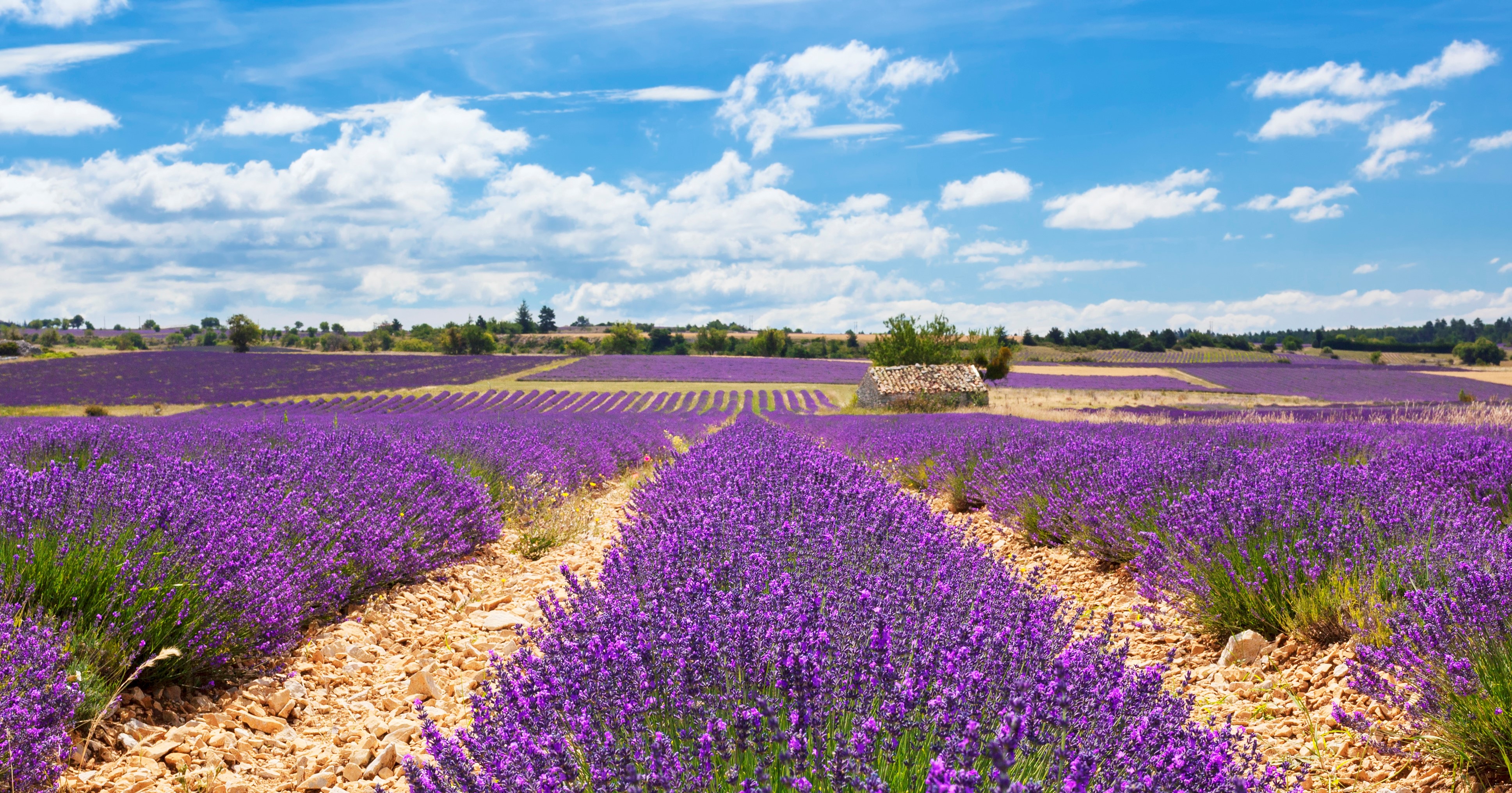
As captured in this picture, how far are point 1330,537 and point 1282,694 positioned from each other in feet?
2.41

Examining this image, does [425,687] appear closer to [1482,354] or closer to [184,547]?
[184,547]

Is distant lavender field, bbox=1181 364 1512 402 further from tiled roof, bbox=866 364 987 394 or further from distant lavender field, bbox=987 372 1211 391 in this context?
tiled roof, bbox=866 364 987 394

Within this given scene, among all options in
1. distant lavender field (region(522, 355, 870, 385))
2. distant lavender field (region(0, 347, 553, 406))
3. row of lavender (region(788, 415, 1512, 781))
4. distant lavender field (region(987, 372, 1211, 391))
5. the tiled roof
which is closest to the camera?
row of lavender (region(788, 415, 1512, 781))

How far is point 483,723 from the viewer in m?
1.71

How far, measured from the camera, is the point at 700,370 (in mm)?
42438

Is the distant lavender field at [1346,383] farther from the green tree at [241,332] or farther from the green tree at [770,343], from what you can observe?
the green tree at [241,332]

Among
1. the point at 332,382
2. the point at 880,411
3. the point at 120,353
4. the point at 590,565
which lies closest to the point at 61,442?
the point at 590,565

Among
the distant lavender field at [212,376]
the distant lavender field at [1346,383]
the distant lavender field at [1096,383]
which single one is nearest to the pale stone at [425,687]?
the distant lavender field at [212,376]

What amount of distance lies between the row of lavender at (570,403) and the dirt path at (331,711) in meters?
16.2

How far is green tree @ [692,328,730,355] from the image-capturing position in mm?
66500

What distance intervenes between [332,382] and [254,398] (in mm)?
4877

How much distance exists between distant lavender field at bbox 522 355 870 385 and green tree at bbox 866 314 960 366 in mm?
5258

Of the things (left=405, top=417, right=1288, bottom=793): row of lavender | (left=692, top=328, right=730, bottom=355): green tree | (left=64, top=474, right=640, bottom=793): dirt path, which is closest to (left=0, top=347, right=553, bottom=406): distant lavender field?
(left=64, top=474, right=640, bottom=793): dirt path

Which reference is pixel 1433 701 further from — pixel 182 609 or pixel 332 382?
pixel 332 382
